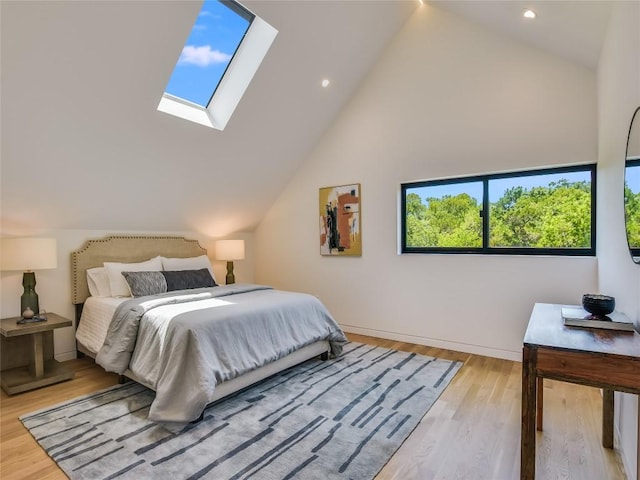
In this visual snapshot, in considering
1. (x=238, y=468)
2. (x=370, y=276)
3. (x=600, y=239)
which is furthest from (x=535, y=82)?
(x=238, y=468)

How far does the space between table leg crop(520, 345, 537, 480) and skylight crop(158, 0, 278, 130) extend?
10.2 feet

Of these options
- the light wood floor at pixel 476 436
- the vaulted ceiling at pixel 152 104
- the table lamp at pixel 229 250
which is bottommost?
the light wood floor at pixel 476 436

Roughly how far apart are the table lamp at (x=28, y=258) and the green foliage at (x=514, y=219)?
3.48 metres

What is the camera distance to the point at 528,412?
1.52 metres

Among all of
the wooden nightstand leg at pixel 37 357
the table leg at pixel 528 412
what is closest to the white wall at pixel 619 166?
the table leg at pixel 528 412

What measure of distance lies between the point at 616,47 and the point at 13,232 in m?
4.76

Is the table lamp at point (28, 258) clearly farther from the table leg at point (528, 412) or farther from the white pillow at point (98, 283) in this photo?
the table leg at point (528, 412)

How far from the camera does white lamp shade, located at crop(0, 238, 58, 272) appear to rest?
2.89 meters

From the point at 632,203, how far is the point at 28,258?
4.11 m

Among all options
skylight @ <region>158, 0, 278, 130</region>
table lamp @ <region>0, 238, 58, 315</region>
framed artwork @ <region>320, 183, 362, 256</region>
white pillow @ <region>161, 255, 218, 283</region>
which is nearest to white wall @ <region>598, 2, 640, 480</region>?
framed artwork @ <region>320, 183, 362, 256</region>

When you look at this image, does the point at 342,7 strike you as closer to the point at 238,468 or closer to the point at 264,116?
the point at 264,116

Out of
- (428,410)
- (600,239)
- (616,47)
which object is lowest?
(428,410)

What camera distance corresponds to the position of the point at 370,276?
4.22 m

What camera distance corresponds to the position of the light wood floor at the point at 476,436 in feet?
5.99
